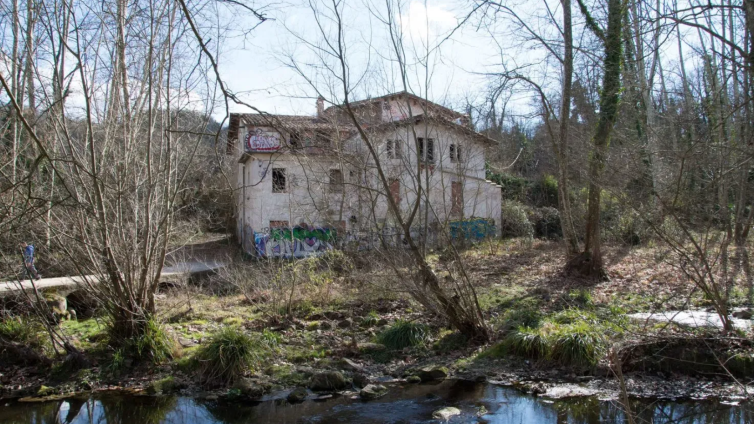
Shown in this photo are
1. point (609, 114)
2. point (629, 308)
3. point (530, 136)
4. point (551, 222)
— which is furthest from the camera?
point (530, 136)

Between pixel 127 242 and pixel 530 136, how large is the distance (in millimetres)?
40131

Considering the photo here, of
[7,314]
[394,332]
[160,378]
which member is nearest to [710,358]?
[394,332]

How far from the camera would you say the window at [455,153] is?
12.7m

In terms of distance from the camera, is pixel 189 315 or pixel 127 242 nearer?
pixel 127 242

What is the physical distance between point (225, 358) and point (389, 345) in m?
2.67

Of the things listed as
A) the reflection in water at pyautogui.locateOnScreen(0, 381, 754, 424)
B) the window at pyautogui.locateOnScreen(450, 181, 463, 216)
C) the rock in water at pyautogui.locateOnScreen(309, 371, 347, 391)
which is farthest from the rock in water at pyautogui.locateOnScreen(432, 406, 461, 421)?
the window at pyautogui.locateOnScreen(450, 181, 463, 216)

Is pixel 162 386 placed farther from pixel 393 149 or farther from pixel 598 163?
pixel 598 163

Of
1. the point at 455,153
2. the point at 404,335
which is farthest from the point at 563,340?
the point at 455,153

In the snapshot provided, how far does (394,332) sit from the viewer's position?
9.62m

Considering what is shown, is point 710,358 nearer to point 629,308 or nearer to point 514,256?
point 629,308

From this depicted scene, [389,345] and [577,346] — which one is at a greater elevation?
[577,346]

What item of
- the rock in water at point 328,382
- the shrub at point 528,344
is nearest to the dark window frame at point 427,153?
the shrub at point 528,344

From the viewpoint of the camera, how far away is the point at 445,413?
21.8 ft

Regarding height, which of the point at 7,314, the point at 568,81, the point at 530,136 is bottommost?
the point at 7,314
